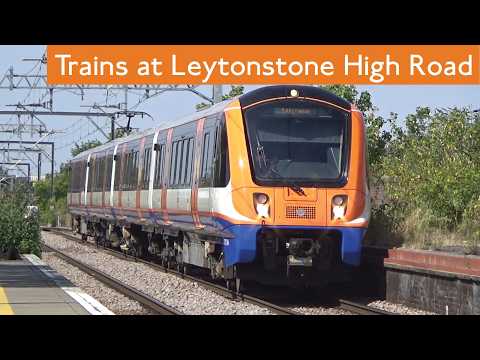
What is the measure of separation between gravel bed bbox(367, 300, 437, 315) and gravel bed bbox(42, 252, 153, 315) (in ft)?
12.3

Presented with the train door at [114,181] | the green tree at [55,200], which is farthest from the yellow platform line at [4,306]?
the green tree at [55,200]

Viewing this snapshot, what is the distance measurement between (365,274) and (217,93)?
1001cm

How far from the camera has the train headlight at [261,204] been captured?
15.1 metres

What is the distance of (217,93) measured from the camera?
1027 inches

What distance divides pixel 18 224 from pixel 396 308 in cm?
1318

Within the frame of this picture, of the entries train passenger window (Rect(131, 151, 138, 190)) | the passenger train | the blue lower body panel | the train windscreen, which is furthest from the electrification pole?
the blue lower body panel

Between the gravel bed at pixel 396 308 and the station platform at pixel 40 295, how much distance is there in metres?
4.57

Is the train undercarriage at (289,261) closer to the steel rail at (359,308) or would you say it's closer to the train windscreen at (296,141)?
the steel rail at (359,308)

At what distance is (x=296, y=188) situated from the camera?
596 inches

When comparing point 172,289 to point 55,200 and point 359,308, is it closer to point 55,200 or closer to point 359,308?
point 359,308

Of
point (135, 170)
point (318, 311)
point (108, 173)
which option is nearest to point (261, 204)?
point (318, 311)

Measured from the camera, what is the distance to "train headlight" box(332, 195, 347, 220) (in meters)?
15.3
